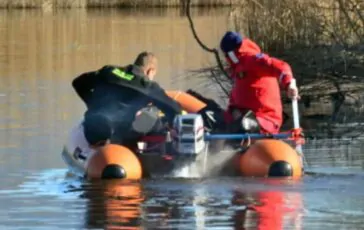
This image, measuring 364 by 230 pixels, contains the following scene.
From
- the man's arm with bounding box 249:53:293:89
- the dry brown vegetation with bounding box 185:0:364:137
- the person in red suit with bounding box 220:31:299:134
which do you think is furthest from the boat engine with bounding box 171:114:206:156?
the dry brown vegetation with bounding box 185:0:364:137

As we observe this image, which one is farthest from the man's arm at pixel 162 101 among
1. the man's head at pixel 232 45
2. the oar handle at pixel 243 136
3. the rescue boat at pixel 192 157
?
the man's head at pixel 232 45

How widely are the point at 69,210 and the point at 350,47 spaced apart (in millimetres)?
7922

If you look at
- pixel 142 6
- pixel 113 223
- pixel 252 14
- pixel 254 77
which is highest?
pixel 142 6

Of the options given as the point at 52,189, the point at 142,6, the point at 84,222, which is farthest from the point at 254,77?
the point at 142,6

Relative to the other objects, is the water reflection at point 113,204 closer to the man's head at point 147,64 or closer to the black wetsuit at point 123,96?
the black wetsuit at point 123,96

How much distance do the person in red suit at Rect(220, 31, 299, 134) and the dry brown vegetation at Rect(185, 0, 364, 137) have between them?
4302 mm

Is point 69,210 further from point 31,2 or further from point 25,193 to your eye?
point 31,2

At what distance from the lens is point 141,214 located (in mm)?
10484

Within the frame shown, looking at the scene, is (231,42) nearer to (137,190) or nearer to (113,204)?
(137,190)

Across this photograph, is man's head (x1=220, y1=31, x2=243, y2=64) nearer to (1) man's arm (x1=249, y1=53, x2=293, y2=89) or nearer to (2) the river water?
(1) man's arm (x1=249, y1=53, x2=293, y2=89)

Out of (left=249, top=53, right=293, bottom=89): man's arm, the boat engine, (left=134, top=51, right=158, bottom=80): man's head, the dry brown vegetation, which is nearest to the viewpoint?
the boat engine

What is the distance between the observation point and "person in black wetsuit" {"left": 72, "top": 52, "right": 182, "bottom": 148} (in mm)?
12797

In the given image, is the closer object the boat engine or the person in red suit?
the boat engine

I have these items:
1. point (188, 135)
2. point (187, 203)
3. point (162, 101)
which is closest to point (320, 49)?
point (162, 101)
